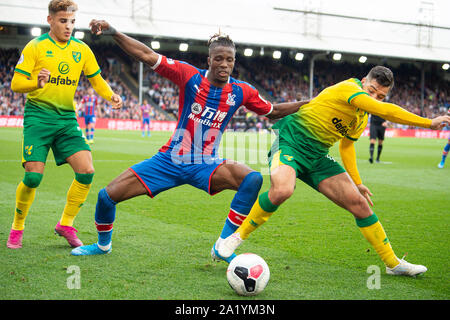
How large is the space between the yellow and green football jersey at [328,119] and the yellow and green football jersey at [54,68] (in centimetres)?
217

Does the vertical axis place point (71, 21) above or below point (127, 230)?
above

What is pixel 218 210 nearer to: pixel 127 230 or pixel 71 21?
pixel 127 230

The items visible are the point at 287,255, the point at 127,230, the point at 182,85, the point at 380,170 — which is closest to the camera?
the point at 182,85

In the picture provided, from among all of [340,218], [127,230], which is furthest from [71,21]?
[340,218]

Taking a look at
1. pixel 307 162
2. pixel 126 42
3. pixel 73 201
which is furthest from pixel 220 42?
pixel 73 201

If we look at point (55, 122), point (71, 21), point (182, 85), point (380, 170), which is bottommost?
point (380, 170)

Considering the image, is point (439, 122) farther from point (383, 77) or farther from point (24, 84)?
point (24, 84)

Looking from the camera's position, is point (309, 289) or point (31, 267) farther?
point (31, 267)

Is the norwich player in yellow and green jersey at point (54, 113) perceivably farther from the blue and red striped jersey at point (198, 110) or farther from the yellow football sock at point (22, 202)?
the blue and red striped jersey at point (198, 110)

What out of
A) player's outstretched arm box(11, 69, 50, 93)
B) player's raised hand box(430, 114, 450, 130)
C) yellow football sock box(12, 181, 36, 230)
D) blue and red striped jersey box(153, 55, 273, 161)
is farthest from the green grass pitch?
player's outstretched arm box(11, 69, 50, 93)

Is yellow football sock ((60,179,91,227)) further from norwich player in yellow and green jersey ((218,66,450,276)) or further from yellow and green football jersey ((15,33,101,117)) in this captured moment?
norwich player in yellow and green jersey ((218,66,450,276))

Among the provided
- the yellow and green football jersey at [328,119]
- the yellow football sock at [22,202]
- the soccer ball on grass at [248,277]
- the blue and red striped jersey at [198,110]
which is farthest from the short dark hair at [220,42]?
the yellow football sock at [22,202]
